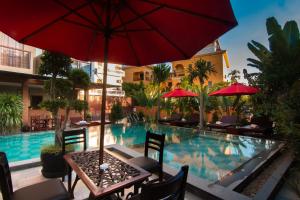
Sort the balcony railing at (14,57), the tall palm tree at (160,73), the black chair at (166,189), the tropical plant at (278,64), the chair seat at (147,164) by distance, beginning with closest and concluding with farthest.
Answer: the black chair at (166,189), the chair seat at (147,164), the tropical plant at (278,64), the balcony railing at (14,57), the tall palm tree at (160,73)

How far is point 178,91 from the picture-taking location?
12.1 metres

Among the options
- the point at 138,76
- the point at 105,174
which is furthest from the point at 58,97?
the point at 138,76

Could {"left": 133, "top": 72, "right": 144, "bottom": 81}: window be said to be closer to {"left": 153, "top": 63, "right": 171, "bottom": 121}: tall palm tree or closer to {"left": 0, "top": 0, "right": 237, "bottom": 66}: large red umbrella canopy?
{"left": 153, "top": 63, "right": 171, "bottom": 121}: tall palm tree

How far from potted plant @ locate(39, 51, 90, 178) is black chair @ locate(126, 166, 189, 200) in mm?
3244

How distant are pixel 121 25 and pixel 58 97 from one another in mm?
3452

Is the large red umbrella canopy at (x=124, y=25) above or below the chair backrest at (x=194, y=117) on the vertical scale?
above

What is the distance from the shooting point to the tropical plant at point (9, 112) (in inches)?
338

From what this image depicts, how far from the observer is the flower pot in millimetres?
3932

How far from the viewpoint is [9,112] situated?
8664mm

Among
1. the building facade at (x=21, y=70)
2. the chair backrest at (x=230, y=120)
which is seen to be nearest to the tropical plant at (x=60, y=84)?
the building facade at (x=21, y=70)

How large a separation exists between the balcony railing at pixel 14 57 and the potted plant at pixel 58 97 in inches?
311

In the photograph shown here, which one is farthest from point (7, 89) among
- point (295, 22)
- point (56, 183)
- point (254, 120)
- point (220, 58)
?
point (220, 58)

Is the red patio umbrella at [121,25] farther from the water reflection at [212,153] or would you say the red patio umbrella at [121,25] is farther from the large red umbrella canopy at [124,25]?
the water reflection at [212,153]

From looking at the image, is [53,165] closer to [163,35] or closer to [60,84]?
[60,84]
